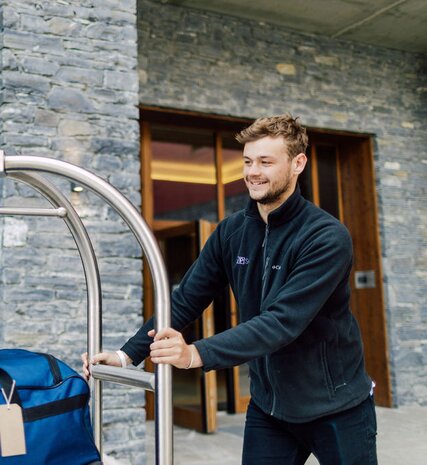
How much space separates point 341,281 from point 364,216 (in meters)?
5.58

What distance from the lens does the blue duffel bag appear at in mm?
1517

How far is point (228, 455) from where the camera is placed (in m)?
5.05

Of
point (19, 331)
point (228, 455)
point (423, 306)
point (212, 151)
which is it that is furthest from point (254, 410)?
point (423, 306)

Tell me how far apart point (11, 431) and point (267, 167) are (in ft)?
3.36

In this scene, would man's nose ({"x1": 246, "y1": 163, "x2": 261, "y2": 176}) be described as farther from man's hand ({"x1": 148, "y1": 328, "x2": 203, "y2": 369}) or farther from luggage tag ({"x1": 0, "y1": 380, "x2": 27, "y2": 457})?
luggage tag ({"x1": 0, "y1": 380, "x2": 27, "y2": 457})

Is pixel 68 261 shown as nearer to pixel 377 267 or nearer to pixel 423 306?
pixel 377 267

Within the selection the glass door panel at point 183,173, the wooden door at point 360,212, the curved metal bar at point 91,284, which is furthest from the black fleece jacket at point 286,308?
the wooden door at point 360,212

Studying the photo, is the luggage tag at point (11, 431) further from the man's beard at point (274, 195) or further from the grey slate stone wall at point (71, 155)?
the grey slate stone wall at point (71, 155)

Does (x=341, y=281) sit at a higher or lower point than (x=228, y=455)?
higher

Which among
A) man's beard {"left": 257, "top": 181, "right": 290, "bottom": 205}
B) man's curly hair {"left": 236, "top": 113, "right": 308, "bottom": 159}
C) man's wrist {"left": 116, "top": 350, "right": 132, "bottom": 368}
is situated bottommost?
man's wrist {"left": 116, "top": 350, "right": 132, "bottom": 368}

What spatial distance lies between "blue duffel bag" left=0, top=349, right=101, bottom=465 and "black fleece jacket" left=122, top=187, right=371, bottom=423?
0.34m

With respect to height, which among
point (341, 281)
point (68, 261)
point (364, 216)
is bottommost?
point (341, 281)

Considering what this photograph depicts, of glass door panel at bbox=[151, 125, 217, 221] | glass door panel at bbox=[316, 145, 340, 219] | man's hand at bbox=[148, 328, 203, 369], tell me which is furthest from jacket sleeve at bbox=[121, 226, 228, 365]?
glass door panel at bbox=[316, 145, 340, 219]

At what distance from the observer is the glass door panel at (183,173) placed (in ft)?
22.4
